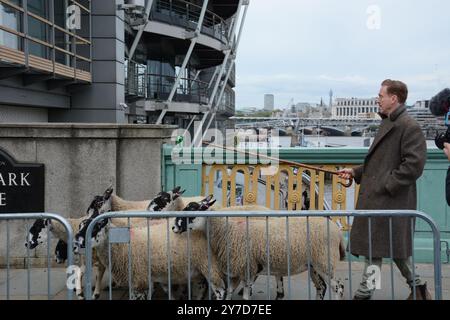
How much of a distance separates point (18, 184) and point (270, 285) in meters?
3.04

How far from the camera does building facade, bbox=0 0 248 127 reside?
11156 millimetres

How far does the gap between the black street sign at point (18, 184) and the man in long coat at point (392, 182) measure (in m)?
3.61

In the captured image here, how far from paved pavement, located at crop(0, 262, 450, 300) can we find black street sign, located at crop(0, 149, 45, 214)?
2.43 feet

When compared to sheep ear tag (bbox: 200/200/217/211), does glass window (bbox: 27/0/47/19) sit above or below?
above

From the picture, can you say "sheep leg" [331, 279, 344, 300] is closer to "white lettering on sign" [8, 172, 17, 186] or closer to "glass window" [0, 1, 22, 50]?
"white lettering on sign" [8, 172, 17, 186]

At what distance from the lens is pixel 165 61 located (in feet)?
92.9

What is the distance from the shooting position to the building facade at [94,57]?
11.2 metres

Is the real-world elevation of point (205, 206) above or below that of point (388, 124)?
below

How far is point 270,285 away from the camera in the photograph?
5.40m

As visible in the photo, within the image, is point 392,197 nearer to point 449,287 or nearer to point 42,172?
point 449,287

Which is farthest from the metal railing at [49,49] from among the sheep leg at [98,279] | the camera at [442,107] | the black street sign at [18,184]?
the camera at [442,107]

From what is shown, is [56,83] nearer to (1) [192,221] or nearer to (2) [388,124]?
(1) [192,221]

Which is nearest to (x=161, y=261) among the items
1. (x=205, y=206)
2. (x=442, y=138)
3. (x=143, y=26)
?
(x=205, y=206)

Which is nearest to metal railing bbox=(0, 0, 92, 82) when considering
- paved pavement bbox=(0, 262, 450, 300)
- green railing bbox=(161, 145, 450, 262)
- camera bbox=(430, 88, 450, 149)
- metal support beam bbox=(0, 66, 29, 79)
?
metal support beam bbox=(0, 66, 29, 79)
